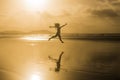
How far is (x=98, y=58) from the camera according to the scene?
15484 millimetres

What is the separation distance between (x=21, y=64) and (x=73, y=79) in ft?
12.4

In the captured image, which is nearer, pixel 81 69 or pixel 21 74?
pixel 21 74

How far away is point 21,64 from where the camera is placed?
45.1ft

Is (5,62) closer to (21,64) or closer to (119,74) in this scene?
(21,64)

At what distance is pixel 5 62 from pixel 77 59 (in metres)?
3.05

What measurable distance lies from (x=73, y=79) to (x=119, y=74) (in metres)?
1.74

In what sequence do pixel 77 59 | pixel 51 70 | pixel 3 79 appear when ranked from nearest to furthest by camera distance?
pixel 3 79
pixel 51 70
pixel 77 59

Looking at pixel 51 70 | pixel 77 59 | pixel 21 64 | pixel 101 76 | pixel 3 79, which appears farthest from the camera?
pixel 77 59

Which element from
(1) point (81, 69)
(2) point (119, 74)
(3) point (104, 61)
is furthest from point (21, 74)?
(3) point (104, 61)

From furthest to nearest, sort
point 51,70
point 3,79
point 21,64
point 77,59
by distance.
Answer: point 77,59
point 21,64
point 51,70
point 3,79

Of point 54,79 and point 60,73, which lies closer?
point 54,79

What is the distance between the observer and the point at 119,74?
11.4 m

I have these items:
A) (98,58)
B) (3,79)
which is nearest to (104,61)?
(98,58)

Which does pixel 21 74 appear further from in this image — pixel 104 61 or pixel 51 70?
pixel 104 61
